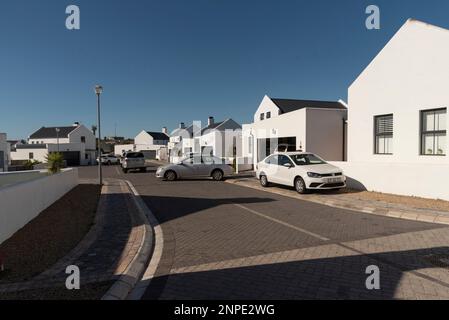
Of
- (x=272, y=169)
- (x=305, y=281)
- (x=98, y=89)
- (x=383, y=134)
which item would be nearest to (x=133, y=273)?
(x=305, y=281)

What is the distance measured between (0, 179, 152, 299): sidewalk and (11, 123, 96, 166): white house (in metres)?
38.0

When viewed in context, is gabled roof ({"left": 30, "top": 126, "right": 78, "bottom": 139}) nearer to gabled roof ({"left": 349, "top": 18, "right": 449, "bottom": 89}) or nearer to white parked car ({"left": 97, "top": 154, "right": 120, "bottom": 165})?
white parked car ({"left": 97, "top": 154, "right": 120, "bottom": 165})

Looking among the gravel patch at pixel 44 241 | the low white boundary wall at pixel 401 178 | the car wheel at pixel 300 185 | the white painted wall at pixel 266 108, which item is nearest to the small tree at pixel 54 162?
the gravel patch at pixel 44 241

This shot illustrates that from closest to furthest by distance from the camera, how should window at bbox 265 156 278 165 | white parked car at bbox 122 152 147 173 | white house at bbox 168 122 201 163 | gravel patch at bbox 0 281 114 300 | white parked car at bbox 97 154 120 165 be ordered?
gravel patch at bbox 0 281 114 300
window at bbox 265 156 278 165
white parked car at bbox 122 152 147 173
white house at bbox 168 122 201 163
white parked car at bbox 97 154 120 165

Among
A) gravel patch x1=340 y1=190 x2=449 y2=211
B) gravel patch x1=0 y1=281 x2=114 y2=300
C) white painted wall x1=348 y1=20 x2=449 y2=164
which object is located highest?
white painted wall x1=348 y1=20 x2=449 y2=164

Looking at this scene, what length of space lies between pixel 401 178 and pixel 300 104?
2134cm

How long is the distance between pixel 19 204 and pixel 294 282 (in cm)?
597

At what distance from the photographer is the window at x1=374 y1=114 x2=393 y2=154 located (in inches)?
511

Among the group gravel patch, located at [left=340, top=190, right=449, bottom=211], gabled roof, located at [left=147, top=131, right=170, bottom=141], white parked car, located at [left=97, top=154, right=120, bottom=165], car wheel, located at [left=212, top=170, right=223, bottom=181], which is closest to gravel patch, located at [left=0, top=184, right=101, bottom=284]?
gravel patch, located at [left=340, top=190, right=449, bottom=211]

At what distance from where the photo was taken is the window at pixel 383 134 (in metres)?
13.0

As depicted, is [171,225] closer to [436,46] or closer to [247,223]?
[247,223]

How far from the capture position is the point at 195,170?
19406 millimetres

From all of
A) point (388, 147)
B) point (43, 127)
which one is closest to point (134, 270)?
point (388, 147)

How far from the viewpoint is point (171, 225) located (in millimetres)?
7824
